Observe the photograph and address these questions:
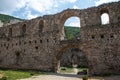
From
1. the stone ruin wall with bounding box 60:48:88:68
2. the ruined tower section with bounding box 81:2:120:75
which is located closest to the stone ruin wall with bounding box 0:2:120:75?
the ruined tower section with bounding box 81:2:120:75

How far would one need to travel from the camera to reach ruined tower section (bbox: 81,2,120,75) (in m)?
18.3

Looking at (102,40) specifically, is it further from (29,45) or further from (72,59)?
(72,59)

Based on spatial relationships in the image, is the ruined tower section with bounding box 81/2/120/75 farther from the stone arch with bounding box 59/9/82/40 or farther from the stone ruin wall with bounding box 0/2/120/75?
the stone arch with bounding box 59/9/82/40

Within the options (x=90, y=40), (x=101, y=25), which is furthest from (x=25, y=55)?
(x=101, y=25)

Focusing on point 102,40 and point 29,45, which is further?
point 29,45

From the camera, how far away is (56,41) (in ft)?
74.1

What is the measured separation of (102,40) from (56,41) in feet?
20.7

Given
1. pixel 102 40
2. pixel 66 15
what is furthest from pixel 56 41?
pixel 102 40

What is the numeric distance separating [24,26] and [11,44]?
3711 millimetres

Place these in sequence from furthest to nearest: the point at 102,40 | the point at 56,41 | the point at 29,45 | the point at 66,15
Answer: the point at 29,45, the point at 66,15, the point at 56,41, the point at 102,40

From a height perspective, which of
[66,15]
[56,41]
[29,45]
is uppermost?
[66,15]

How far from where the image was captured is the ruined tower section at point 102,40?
60.1 ft

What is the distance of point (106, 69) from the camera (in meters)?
18.4

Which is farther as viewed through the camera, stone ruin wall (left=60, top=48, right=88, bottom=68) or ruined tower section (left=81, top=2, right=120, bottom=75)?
stone ruin wall (left=60, top=48, right=88, bottom=68)
